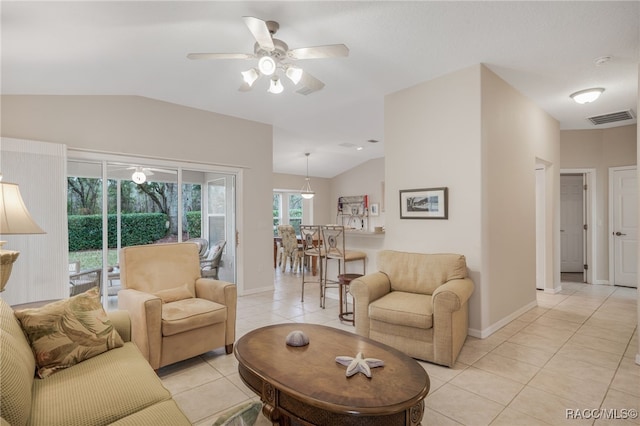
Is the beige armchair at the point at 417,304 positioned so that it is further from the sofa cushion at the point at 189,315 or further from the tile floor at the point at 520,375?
the sofa cushion at the point at 189,315

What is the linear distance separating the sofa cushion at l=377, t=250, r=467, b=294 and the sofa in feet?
7.72

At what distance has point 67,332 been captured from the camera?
1764mm

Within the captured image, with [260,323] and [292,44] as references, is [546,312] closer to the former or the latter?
[260,323]

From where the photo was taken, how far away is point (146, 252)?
299cm

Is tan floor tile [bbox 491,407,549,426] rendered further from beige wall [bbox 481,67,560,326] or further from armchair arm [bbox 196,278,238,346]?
armchair arm [bbox 196,278,238,346]

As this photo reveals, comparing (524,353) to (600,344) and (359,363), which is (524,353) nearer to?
(600,344)

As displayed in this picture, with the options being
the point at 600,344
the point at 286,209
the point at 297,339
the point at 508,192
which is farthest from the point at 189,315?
the point at 286,209

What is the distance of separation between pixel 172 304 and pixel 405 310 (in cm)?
206

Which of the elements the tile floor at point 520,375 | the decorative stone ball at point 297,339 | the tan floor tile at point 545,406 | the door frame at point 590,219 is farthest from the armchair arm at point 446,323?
the door frame at point 590,219

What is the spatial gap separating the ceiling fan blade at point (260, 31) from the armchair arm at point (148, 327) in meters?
2.07

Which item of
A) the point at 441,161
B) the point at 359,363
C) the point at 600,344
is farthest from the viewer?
the point at 441,161

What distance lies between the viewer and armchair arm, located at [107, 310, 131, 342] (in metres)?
2.09

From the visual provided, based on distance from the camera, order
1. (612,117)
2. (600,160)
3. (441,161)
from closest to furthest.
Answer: (441,161)
(612,117)
(600,160)

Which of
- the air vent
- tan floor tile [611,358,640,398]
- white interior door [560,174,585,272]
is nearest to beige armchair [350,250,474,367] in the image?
tan floor tile [611,358,640,398]
